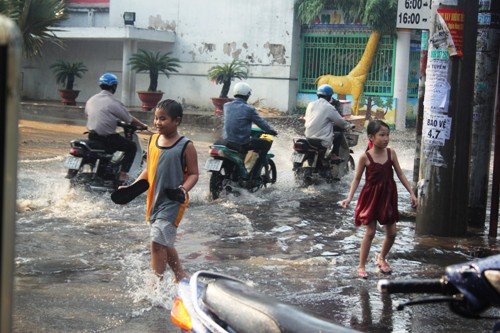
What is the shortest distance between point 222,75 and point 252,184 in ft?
43.3

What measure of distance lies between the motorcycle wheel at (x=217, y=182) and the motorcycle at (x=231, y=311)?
7.85 m

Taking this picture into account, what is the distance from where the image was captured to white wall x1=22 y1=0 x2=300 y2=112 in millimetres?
25080

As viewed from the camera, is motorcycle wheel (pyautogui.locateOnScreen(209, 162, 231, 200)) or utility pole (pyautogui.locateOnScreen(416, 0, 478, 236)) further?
motorcycle wheel (pyautogui.locateOnScreen(209, 162, 231, 200))

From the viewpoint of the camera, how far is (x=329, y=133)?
12672 mm

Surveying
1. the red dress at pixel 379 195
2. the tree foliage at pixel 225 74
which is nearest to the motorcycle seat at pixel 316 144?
the red dress at pixel 379 195

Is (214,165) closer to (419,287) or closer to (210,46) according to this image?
(419,287)

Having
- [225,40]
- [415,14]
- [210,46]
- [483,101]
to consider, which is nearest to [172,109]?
[483,101]

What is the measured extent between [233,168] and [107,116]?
1.94 meters

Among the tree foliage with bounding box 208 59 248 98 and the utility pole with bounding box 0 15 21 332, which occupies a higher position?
the tree foliage with bounding box 208 59 248 98

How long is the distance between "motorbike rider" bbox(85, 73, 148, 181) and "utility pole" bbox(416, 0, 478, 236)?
4041 millimetres

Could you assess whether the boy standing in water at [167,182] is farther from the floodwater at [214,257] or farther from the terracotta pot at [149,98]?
the terracotta pot at [149,98]

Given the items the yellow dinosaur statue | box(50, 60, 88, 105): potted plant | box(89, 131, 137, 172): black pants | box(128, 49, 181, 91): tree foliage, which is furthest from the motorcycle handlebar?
box(50, 60, 88, 105): potted plant

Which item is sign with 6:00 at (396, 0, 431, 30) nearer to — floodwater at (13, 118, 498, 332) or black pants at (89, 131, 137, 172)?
floodwater at (13, 118, 498, 332)

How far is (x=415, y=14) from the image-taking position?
9.82m
